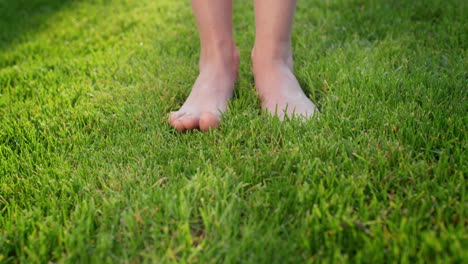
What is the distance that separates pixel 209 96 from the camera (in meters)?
1.37

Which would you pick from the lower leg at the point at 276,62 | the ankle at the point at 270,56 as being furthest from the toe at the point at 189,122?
the ankle at the point at 270,56

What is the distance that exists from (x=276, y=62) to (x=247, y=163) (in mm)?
517

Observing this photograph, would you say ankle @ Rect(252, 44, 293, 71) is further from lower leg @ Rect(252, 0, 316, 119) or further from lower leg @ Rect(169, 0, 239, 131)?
lower leg @ Rect(169, 0, 239, 131)

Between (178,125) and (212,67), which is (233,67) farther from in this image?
(178,125)

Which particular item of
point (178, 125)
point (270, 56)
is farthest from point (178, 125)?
point (270, 56)

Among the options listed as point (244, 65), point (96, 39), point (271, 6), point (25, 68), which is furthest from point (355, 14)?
point (25, 68)

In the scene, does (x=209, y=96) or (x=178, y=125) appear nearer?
(x=178, y=125)

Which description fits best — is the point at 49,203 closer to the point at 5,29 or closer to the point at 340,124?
the point at 340,124

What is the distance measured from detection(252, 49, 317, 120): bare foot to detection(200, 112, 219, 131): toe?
0.56 feet

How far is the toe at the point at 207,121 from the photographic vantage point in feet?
4.05

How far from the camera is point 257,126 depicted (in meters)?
1.21

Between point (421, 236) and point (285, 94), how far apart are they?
27.9 inches

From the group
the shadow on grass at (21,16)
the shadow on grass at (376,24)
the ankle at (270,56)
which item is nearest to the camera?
the ankle at (270,56)

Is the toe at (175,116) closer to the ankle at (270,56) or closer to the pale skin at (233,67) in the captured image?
the pale skin at (233,67)
